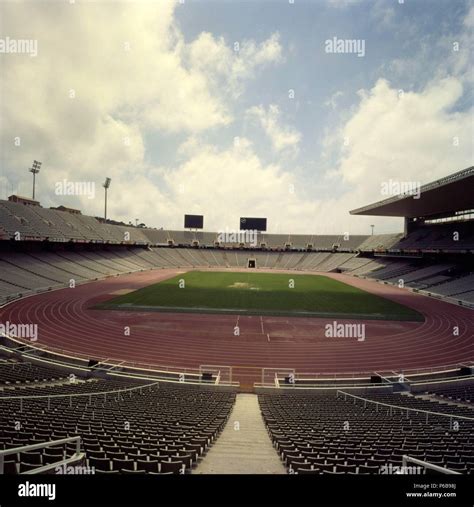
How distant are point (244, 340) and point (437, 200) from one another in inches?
1713

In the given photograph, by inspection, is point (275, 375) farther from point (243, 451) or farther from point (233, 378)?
point (243, 451)

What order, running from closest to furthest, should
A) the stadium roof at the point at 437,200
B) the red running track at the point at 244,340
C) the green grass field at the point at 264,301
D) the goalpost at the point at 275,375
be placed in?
1. the goalpost at the point at 275,375
2. the red running track at the point at 244,340
3. the green grass field at the point at 264,301
4. the stadium roof at the point at 437,200

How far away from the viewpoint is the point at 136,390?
13734mm

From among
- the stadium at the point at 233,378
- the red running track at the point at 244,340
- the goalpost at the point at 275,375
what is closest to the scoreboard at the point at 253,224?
the stadium at the point at 233,378

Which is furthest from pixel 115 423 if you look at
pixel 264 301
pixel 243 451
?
pixel 264 301

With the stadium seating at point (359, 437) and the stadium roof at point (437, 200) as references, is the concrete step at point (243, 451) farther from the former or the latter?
the stadium roof at point (437, 200)

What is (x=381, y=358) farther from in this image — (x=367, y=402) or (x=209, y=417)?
(x=209, y=417)

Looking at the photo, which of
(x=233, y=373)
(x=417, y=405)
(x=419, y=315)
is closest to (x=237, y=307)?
(x=233, y=373)

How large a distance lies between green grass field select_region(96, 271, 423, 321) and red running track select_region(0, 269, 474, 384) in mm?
2433

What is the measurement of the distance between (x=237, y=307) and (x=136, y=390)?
20171mm

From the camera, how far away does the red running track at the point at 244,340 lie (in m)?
18.9

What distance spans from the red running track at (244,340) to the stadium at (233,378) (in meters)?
0.17

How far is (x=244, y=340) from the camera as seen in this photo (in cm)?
2264

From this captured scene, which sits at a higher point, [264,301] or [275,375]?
[264,301]
